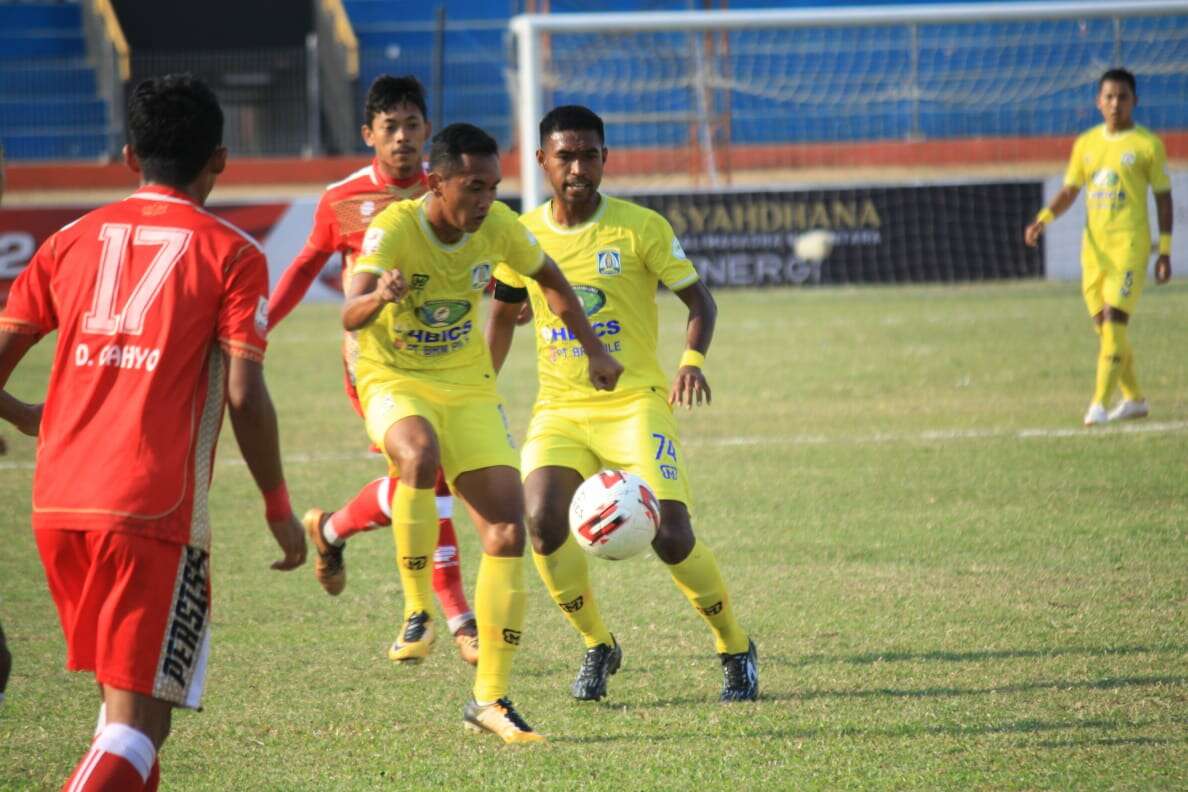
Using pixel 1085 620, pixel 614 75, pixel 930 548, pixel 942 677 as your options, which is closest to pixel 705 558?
pixel 942 677

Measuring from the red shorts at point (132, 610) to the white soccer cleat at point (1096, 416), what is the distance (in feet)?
27.8

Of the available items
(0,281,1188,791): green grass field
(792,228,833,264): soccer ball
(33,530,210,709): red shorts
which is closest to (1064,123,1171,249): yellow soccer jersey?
(0,281,1188,791): green grass field

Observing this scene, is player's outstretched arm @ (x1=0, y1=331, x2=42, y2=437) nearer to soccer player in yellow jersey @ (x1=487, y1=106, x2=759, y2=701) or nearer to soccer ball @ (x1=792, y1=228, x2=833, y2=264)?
soccer player in yellow jersey @ (x1=487, y1=106, x2=759, y2=701)

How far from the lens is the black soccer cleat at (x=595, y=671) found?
17.4ft

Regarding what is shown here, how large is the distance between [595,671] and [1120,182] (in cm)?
756

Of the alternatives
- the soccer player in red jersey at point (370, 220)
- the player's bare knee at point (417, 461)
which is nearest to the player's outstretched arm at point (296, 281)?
the soccer player in red jersey at point (370, 220)

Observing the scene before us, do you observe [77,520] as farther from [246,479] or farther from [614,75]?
[614,75]

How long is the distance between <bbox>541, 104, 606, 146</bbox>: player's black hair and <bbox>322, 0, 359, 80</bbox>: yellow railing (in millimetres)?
23528

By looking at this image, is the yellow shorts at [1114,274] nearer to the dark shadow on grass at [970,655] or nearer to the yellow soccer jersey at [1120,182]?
the yellow soccer jersey at [1120,182]

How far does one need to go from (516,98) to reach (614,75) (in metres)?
2.32

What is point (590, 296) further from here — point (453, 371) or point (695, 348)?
point (453, 371)

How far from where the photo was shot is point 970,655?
5.68 m

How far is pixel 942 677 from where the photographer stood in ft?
17.8

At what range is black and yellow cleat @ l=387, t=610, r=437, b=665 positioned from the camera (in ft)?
18.9
